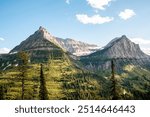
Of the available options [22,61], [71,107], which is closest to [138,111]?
[71,107]

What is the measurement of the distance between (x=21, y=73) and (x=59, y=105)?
169ft

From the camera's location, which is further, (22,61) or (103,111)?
(22,61)

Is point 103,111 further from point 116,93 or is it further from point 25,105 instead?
point 116,93

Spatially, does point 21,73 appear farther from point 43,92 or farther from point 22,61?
point 43,92

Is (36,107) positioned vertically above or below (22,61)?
below

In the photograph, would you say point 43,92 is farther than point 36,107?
Yes

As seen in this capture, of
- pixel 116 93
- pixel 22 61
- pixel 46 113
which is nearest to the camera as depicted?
pixel 46 113

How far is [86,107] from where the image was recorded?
18250 mm

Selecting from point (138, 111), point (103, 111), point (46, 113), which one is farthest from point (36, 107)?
point (138, 111)

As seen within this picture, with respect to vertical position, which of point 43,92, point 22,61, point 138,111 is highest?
point 22,61

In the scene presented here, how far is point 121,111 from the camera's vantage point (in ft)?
59.4

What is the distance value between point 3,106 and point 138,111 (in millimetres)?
8521

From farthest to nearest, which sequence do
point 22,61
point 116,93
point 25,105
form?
point 22,61, point 116,93, point 25,105

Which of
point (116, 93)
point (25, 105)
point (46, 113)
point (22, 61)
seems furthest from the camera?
point (22, 61)
